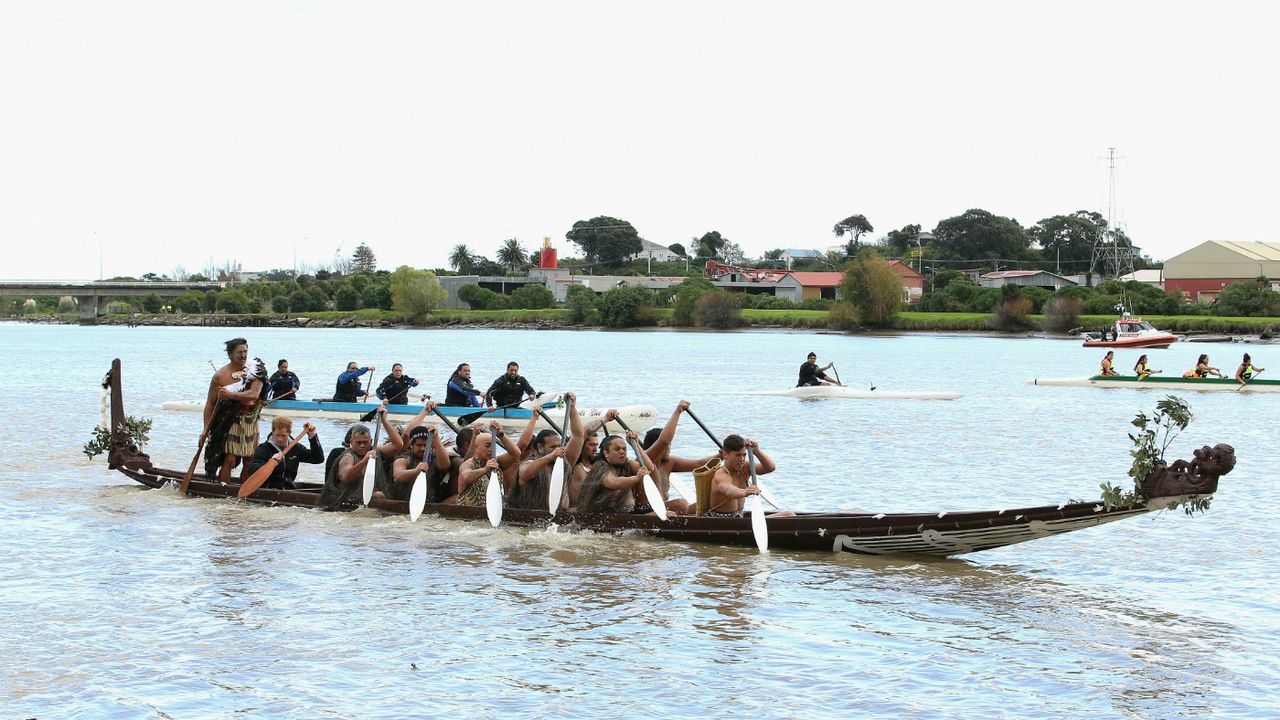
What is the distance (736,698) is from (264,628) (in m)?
4.45

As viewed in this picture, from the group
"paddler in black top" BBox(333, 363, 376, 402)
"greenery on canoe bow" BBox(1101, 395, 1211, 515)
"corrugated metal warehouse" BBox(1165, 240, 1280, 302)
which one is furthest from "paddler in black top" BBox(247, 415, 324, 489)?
"corrugated metal warehouse" BBox(1165, 240, 1280, 302)

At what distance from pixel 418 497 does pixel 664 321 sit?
376ft

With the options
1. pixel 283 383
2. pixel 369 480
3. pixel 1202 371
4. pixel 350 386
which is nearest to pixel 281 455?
pixel 369 480

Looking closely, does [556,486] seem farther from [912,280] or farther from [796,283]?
[912,280]

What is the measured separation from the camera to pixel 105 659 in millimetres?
10148

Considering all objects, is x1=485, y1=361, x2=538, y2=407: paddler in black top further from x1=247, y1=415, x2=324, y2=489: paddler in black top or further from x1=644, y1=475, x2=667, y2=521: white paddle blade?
x1=644, y1=475, x2=667, y2=521: white paddle blade

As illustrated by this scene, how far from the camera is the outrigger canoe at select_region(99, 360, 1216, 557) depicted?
37.9 ft

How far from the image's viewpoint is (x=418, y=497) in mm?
15086

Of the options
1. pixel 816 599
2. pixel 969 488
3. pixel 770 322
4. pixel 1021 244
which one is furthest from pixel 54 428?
pixel 1021 244

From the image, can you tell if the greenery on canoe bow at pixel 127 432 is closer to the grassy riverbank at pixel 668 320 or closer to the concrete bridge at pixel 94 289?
the grassy riverbank at pixel 668 320

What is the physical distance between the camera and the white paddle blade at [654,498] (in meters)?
13.7

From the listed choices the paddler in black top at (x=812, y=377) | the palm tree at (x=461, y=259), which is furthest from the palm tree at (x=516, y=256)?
the paddler in black top at (x=812, y=377)

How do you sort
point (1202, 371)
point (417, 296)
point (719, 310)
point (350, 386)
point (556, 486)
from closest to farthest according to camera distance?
point (556, 486), point (350, 386), point (1202, 371), point (719, 310), point (417, 296)

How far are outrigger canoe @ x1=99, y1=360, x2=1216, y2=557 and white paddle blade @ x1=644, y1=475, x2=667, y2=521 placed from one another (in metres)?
0.16
